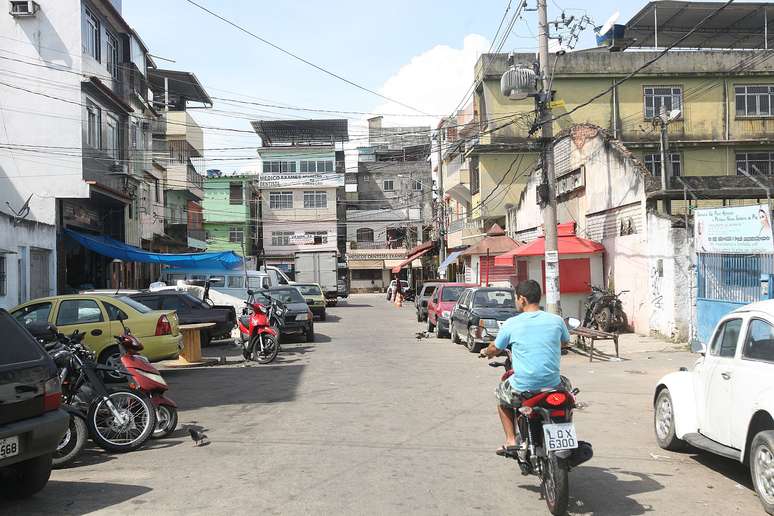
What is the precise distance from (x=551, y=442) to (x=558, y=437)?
0.07 metres

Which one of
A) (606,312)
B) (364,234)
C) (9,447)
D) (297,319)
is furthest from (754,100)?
(364,234)

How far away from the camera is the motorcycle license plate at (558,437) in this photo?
5.46 meters

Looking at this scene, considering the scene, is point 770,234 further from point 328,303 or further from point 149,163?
point 328,303

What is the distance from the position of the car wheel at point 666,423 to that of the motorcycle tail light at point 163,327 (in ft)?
30.5

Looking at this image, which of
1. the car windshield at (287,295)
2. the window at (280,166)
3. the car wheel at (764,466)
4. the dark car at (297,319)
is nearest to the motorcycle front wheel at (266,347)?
the dark car at (297,319)

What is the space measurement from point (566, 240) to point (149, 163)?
71.4 feet

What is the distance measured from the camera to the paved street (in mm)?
5957

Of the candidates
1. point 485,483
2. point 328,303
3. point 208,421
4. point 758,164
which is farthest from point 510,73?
point 328,303

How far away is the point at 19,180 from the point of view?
2366cm

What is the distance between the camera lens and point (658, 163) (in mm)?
35719

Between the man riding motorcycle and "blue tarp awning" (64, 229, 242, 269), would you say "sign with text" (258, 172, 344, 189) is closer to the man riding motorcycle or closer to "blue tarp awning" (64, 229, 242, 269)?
"blue tarp awning" (64, 229, 242, 269)

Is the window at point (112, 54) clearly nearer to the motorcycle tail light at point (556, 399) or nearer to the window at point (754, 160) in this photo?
the motorcycle tail light at point (556, 399)

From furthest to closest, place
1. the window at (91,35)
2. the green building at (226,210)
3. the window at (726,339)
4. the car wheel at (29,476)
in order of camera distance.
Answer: the green building at (226,210), the window at (91,35), the window at (726,339), the car wheel at (29,476)

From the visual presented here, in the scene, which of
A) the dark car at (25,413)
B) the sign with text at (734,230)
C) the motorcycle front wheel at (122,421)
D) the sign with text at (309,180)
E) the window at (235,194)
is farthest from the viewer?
the sign with text at (309,180)
